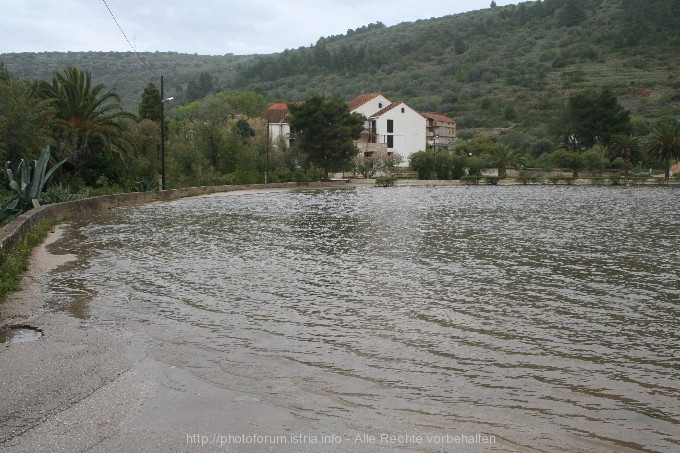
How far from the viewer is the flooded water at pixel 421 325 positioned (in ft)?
19.7

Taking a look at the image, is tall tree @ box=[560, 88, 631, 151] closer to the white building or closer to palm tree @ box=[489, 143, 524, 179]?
palm tree @ box=[489, 143, 524, 179]

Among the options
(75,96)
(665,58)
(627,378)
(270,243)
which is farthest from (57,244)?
(665,58)

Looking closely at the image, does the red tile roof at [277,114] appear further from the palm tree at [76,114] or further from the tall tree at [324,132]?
the palm tree at [76,114]

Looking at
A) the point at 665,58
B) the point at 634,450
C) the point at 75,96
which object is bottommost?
the point at 634,450

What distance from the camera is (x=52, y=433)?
5.36 metres

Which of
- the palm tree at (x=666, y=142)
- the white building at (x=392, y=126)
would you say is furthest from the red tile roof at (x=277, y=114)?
the palm tree at (x=666, y=142)

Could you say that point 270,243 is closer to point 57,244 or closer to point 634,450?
point 57,244

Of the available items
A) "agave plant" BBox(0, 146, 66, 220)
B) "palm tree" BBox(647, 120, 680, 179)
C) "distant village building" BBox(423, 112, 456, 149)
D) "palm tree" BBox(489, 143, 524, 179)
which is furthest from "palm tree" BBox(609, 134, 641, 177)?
"agave plant" BBox(0, 146, 66, 220)

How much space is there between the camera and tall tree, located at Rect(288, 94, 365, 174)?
7906 cm

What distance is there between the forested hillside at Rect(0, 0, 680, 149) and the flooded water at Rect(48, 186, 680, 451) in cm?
9795

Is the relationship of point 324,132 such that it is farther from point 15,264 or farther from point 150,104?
point 15,264

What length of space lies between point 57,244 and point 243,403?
13.7 meters

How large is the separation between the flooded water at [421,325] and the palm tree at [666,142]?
67.1m

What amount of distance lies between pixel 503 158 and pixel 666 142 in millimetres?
18111
